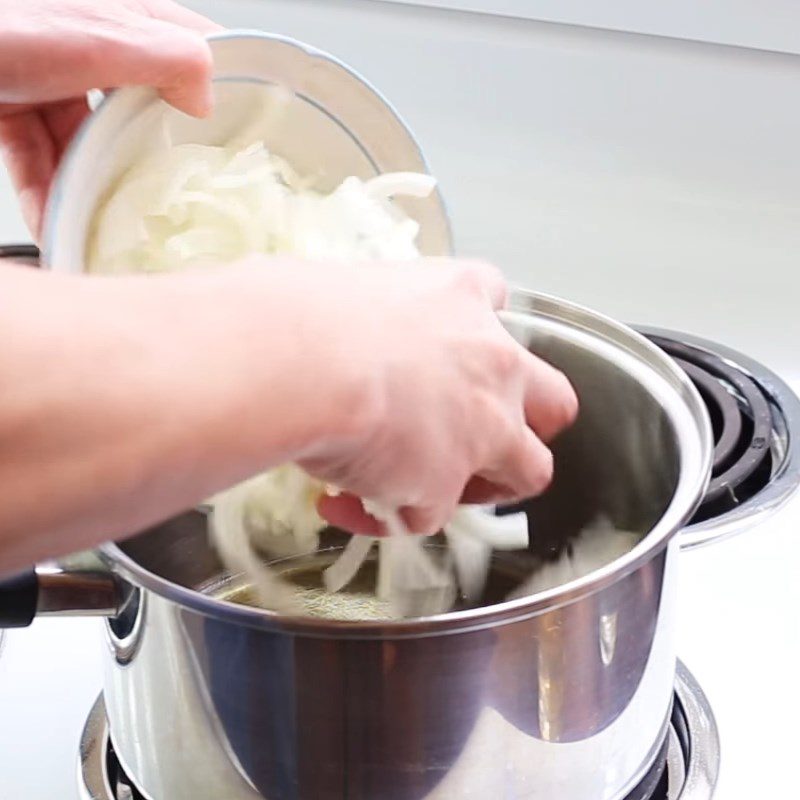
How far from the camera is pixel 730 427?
0.68m

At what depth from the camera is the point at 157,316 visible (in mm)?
273

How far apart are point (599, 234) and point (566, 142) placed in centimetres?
8

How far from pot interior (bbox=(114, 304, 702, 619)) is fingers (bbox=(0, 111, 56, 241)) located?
0.19m

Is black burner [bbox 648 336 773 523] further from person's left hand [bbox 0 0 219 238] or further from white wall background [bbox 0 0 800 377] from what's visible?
person's left hand [bbox 0 0 219 238]

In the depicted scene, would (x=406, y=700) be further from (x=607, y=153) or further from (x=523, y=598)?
(x=607, y=153)

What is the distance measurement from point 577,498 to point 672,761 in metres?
0.16

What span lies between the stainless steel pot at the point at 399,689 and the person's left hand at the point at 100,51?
0.19m

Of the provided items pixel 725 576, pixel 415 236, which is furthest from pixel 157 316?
pixel 725 576

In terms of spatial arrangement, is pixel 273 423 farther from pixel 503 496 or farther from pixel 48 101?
pixel 48 101

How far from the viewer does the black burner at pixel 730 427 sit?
0.63 m

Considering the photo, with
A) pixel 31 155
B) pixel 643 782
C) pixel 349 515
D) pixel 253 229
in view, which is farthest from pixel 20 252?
pixel 643 782

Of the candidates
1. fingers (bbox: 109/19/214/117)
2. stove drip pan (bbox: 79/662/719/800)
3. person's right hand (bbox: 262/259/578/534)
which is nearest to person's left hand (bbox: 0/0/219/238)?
fingers (bbox: 109/19/214/117)

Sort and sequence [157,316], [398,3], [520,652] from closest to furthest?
[157,316], [520,652], [398,3]

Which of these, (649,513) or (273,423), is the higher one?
(273,423)
